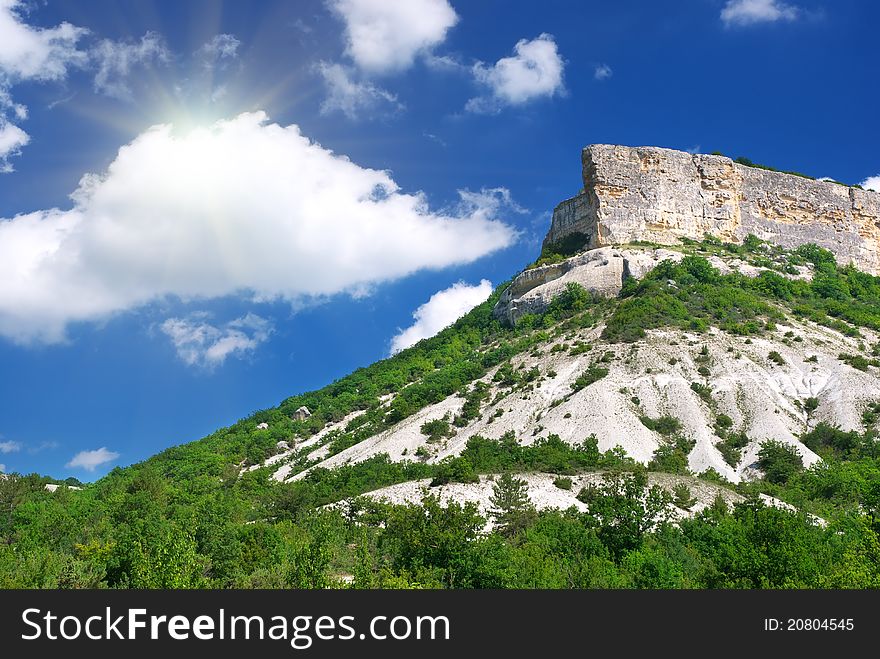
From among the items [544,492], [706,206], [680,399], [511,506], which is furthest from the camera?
[706,206]

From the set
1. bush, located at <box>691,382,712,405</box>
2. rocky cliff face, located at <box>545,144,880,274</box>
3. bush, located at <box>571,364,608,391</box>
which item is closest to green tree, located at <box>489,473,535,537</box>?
bush, located at <box>571,364,608,391</box>

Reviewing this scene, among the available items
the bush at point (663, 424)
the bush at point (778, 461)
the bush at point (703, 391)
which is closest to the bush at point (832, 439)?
the bush at point (778, 461)

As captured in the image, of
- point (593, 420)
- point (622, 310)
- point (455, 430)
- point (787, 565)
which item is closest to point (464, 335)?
point (622, 310)

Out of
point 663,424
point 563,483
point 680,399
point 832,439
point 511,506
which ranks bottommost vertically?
point 511,506

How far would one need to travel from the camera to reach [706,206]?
80.6 m

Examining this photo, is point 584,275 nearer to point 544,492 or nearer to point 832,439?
point 832,439

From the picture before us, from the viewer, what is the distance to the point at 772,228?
83.1 metres

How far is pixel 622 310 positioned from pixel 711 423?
17.2 m

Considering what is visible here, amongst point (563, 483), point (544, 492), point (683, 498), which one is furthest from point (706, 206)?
point (544, 492)

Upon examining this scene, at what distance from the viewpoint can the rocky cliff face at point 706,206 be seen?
3046 inches

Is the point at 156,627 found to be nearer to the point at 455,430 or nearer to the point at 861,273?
the point at 455,430

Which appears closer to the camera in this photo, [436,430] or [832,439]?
[832,439]

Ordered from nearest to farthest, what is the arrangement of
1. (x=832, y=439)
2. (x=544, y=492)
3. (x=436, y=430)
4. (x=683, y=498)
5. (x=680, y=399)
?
(x=683, y=498) → (x=544, y=492) → (x=832, y=439) → (x=680, y=399) → (x=436, y=430)

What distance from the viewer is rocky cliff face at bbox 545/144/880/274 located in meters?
77.4
